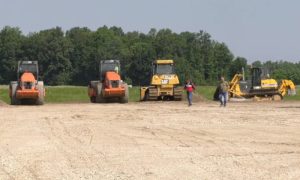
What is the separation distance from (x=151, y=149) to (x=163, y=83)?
30.4m

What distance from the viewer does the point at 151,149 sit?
13984mm

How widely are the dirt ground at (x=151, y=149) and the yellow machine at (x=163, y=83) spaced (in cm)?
2196

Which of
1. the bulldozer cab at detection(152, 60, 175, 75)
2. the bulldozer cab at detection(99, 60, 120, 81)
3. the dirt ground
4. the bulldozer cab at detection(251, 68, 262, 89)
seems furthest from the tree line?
the dirt ground

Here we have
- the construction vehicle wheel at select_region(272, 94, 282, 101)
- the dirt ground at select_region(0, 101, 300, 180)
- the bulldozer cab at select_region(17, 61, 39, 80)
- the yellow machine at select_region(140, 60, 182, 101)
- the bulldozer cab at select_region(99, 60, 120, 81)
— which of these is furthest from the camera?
the construction vehicle wheel at select_region(272, 94, 282, 101)

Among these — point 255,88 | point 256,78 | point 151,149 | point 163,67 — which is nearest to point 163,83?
point 163,67

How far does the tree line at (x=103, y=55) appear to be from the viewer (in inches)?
5433

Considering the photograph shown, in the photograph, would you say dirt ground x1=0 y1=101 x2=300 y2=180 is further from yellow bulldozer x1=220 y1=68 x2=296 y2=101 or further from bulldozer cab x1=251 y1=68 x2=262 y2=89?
bulldozer cab x1=251 y1=68 x2=262 y2=89

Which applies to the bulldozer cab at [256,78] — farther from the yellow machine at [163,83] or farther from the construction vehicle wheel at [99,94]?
the construction vehicle wheel at [99,94]

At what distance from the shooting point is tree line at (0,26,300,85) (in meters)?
138

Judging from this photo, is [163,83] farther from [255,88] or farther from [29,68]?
[29,68]

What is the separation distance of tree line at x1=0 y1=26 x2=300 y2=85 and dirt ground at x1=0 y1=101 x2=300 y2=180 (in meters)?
112

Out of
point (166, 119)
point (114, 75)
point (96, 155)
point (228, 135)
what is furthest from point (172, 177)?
point (114, 75)

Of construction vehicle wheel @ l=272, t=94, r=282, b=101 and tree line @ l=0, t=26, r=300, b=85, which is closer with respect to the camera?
construction vehicle wheel @ l=272, t=94, r=282, b=101

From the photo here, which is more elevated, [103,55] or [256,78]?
[103,55]
